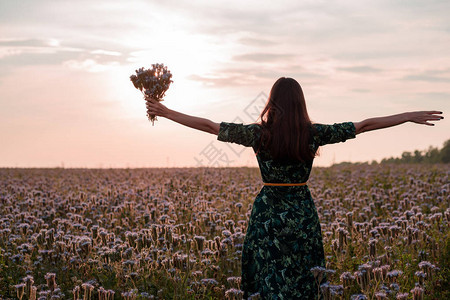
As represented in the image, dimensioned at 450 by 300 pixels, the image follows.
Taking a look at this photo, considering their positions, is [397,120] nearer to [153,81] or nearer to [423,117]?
[423,117]

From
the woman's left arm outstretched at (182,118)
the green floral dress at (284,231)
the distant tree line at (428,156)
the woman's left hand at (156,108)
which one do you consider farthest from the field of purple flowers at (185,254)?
the distant tree line at (428,156)

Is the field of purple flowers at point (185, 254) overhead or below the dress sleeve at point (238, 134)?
below

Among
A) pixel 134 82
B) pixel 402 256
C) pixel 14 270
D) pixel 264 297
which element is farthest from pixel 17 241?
pixel 402 256

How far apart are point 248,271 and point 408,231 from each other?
340 cm

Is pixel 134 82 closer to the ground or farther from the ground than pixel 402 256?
farther from the ground

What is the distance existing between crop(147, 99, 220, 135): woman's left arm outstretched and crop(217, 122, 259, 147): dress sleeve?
0.09 meters

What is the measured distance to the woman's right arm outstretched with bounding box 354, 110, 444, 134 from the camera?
5617mm

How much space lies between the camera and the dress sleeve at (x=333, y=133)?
536 centimetres

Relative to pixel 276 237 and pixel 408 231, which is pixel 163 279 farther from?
pixel 408 231

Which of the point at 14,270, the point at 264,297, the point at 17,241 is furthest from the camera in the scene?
the point at 17,241

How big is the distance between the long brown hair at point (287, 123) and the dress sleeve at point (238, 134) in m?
0.11

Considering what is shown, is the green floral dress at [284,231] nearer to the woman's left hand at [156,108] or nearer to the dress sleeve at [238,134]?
the dress sleeve at [238,134]

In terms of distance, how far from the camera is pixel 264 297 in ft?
17.6

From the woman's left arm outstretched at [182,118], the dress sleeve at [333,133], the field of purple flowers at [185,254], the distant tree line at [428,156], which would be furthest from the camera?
the distant tree line at [428,156]
